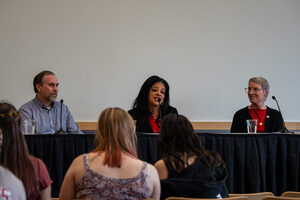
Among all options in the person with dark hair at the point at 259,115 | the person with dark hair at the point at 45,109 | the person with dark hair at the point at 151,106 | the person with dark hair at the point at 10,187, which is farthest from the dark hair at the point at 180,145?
the person with dark hair at the point at 259,115

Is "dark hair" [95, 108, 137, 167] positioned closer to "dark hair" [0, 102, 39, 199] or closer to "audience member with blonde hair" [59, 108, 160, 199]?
"audience member with blonde hair" [59, 108, 160, 199]

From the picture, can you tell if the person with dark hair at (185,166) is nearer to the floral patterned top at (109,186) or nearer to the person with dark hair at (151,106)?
the floral patterned top at (109,186)

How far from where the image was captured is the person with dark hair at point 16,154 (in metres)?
1.74

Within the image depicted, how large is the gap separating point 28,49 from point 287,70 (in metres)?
3.13

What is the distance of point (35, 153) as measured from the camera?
9.95 ft

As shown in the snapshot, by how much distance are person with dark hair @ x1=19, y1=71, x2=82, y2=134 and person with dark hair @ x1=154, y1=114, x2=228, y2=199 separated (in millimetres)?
1797

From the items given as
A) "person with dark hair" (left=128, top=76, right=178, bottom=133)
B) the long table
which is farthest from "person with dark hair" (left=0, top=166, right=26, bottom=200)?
"person with dark hair" (left=128, top=76, right=178, bottom=133)

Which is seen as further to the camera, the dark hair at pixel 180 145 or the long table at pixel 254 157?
the long table at pixel 254 157

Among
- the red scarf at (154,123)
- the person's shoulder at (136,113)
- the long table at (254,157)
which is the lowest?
the long table at (254,157)

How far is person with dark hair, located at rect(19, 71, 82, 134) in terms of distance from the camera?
383 cm

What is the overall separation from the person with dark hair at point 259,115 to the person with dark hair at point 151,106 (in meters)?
0.69

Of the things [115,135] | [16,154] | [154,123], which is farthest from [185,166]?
[154,123]

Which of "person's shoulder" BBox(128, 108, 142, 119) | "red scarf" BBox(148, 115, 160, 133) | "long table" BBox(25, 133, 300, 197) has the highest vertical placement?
"person's shoulder" BBox(128, 108, 142, 119)

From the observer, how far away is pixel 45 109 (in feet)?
12.8
